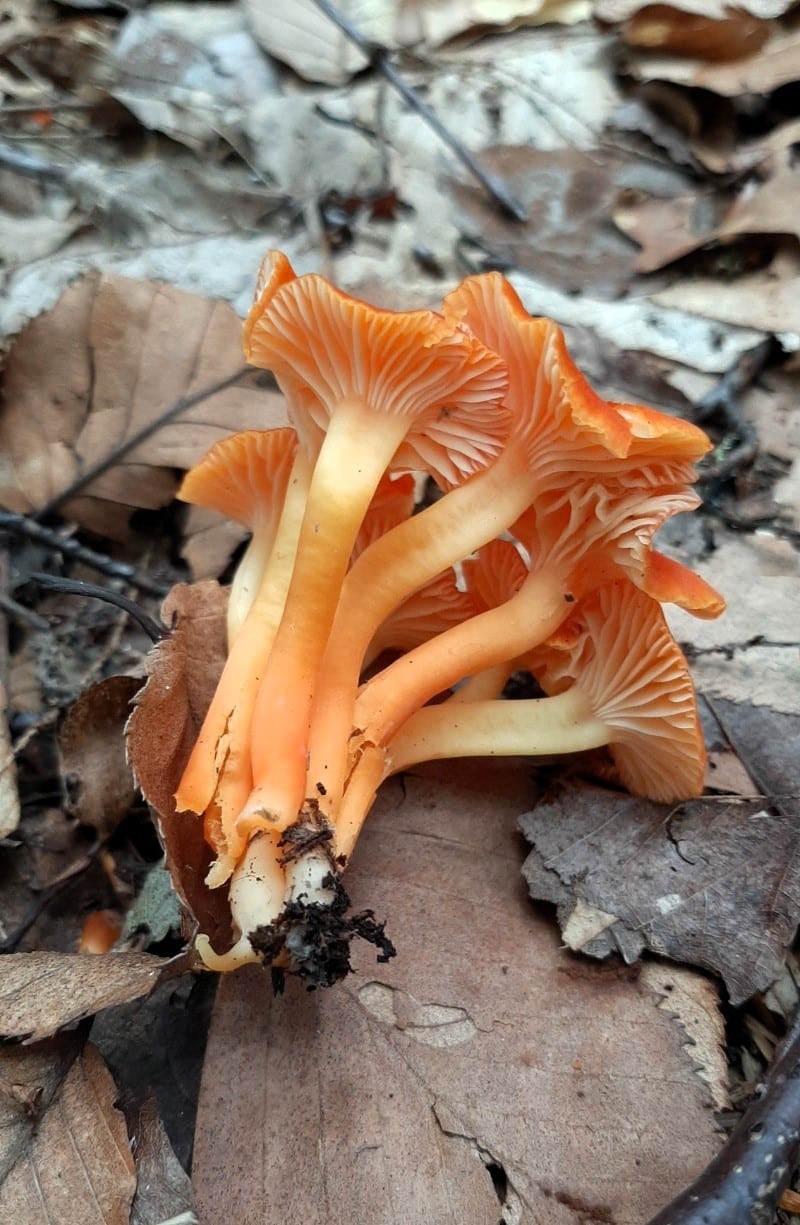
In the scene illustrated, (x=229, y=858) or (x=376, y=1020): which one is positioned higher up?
(x=229, y=858)

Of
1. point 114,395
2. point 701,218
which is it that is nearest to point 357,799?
point 114,395

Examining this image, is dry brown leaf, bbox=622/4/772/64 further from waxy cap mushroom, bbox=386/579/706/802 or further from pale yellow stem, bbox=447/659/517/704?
pale yellow stem, bbox=447/659/517/704

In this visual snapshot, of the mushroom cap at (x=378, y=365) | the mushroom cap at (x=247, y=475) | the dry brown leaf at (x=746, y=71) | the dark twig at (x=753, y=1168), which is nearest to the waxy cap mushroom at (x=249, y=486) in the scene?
the mushroom cap at (x=247, y=475)

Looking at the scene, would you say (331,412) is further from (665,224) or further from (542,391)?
(665,224)

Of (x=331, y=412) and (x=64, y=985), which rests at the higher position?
(x=331, y=412)

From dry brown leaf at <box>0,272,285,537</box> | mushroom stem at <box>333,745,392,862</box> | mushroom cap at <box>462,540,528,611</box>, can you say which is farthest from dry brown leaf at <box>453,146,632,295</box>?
mushroom stem at <box>333,745,392,862</box>

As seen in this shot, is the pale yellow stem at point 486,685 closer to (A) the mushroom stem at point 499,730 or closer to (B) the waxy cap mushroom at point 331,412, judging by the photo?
(A) the mushroom stem at point 499,730

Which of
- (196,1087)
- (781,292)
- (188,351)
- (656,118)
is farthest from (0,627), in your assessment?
(656,118)

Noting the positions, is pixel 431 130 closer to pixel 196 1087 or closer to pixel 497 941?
pixel 497 941
